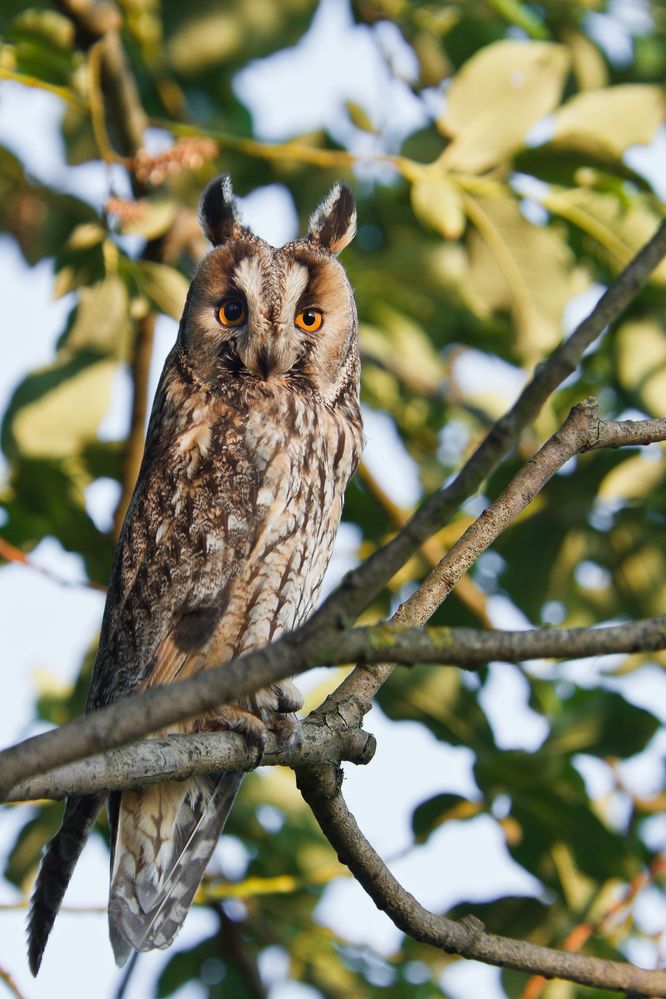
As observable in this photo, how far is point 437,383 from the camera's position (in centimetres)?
326

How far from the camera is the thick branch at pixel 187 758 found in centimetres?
130

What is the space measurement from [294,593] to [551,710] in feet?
2.95

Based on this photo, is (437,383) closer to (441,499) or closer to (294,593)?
(294,593)

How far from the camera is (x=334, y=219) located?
278 centimetres

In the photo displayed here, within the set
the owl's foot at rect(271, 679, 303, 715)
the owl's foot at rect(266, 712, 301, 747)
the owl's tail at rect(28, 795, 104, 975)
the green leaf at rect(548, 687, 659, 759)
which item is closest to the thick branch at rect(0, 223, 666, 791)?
the owl's foot at rect(266, 712, 301, 747)

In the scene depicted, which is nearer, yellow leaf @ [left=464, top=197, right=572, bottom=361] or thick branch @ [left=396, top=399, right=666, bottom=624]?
thick branch @ [left=396, top=399, right=666, bottom=624]

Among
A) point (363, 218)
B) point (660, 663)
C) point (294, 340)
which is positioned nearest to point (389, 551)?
point (294, 340)

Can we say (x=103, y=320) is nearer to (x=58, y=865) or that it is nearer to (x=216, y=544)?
(x=216, y=544)

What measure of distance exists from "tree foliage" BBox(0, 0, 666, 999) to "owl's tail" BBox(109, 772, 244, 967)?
245 mm

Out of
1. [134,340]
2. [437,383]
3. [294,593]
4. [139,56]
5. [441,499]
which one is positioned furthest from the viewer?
[139,56]

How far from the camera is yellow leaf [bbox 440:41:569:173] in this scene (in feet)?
9.11

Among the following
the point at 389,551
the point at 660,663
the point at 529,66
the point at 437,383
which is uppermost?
the point at 389,551

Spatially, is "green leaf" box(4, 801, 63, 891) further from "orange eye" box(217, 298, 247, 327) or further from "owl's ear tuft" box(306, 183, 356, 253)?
"owl's ear tuft" box(306, 183, 356, 253)

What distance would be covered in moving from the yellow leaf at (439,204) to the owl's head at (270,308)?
17 cm
